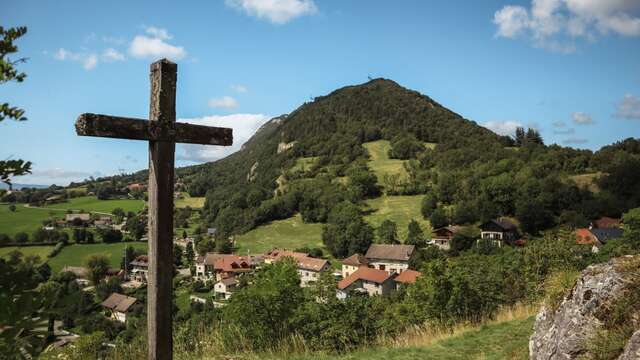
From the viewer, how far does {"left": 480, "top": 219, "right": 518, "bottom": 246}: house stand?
70500mm

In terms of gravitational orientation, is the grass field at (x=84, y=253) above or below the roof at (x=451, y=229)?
below

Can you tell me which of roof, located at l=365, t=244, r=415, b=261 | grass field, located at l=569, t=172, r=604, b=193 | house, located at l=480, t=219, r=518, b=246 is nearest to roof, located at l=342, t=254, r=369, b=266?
roof, located at l=365, t=244, r=415, b=261

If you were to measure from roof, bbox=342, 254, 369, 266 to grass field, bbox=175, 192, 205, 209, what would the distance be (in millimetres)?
79483

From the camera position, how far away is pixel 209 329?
837 cm

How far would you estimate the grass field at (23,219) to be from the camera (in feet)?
247

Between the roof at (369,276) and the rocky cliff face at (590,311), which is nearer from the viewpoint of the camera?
the rocky cliff face at (590,311)

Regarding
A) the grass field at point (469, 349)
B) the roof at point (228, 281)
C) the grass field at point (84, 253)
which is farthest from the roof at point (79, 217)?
the grass field at point (469, 349)

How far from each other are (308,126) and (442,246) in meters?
101

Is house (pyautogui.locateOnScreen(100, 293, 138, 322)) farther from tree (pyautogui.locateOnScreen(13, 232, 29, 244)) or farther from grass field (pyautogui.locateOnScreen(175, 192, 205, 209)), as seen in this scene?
grass field (pyautogui.locateOnScreen(175, 192, 205, 209))

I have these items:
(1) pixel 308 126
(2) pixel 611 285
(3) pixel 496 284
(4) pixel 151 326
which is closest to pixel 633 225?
(3) pixel 496 284

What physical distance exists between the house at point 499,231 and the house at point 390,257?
13.3 meters

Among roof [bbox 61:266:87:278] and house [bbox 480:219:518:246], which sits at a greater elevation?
house [bbox 480:219:518:246]

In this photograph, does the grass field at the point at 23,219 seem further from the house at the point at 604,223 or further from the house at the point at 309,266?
the house at the point at 604,223

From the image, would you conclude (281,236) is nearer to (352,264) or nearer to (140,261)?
(352,264)
